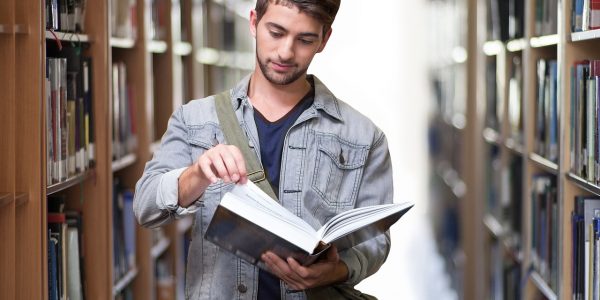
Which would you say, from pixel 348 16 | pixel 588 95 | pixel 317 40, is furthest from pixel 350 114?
pixel 348 16

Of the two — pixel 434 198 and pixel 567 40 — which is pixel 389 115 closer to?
pixel 434 198

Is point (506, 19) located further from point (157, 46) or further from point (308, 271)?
point (308, 271)

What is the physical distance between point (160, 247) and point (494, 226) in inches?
63.0

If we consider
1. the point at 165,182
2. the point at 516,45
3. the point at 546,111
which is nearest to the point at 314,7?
the point at 165,182

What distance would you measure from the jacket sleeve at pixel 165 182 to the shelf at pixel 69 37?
0.76 m

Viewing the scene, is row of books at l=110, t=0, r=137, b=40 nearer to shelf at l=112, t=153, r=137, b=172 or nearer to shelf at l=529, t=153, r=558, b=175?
shelf at l=112, t=153, r=137, b=172

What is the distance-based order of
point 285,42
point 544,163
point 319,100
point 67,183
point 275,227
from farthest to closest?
point 544,163, point 67,183, point 319,100, point 285,42, point 275,227

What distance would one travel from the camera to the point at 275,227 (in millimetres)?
1699

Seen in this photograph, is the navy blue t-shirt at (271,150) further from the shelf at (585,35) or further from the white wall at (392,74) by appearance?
the white wall at (392,74)

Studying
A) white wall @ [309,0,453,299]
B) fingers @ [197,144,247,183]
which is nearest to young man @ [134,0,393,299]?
fingers @ [197,144,247,183]

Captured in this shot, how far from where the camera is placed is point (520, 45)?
12.9 ft

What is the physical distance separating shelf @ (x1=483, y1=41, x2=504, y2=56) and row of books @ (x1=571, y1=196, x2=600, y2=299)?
1.74 m

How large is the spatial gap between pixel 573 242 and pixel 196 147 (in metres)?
1.29

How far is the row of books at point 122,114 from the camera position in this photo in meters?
3.50
